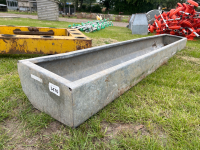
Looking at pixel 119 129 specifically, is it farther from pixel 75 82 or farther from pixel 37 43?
pixel 37 43

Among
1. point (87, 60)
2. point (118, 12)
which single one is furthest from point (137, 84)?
point (118, 12)

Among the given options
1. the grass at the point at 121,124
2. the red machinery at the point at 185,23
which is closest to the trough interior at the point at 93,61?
the grass at the point at 121,124

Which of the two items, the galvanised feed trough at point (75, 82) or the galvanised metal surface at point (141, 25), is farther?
the galvanised metal surface at point (141, 25)

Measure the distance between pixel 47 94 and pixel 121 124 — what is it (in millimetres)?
901

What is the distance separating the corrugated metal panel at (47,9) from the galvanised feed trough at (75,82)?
12329 mm

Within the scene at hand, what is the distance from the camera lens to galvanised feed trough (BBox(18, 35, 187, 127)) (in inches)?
57.6

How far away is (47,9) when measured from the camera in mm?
13445

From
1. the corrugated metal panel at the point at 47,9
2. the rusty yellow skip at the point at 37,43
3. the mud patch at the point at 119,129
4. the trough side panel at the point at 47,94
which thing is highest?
the corrugated metal panel at the point at 47,9

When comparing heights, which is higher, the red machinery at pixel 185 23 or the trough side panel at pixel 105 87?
the red machinery at pixel 185 23

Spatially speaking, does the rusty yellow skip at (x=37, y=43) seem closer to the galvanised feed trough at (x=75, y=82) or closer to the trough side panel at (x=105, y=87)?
the galvanised feed trough at (x=75, y=82)

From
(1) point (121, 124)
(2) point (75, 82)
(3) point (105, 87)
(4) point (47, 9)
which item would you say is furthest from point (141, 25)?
(4) point (47, 9)

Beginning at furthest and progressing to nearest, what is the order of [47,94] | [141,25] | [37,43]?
[141,25], [37,43], [47,94]

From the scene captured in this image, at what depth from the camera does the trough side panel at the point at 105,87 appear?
4.92 ft

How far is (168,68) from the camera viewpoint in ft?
10.9
